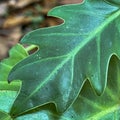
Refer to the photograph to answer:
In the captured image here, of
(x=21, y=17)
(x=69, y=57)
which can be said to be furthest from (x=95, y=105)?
(x=21, y=17)

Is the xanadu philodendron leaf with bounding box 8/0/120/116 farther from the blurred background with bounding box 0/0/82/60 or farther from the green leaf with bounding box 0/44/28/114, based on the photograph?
the blurred background with bounding box 0/0/82/60

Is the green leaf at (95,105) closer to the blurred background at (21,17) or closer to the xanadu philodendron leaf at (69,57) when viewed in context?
the xanadu philodendron leaf at (69,57)

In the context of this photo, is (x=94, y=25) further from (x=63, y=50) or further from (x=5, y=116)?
(x=5, y=116)

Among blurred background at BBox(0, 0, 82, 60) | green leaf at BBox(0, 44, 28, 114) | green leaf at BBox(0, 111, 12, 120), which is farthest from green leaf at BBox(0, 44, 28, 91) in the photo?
blurred background at BBox(0, 0, 82, 60)

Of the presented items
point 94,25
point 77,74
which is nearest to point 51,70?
point 77,74

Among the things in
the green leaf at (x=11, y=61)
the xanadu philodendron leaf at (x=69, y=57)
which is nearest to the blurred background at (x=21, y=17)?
the green leaf at (x=11, y=61)
